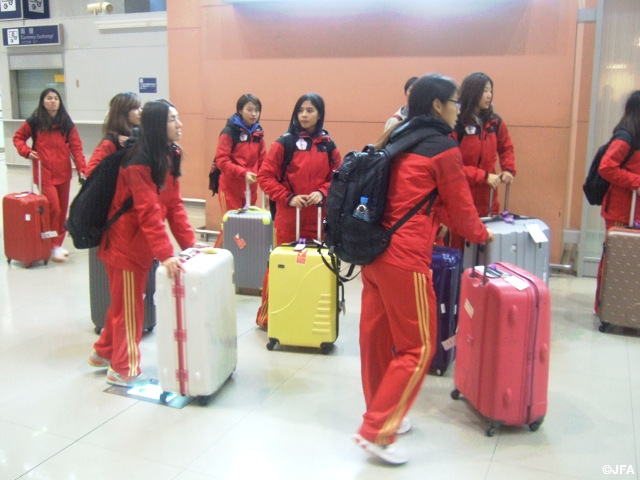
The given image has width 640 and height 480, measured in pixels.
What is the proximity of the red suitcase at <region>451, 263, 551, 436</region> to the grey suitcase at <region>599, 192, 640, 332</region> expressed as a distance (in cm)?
154

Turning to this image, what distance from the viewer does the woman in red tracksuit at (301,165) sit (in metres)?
3.90

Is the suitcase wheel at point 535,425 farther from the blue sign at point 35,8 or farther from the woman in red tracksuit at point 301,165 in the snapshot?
the blue sign at point 35,8

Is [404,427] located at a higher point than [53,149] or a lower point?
lower

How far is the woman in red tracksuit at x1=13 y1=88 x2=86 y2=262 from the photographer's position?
228 inches

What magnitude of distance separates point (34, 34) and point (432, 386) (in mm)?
9435

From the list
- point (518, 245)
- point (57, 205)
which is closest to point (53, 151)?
point (57, 205)

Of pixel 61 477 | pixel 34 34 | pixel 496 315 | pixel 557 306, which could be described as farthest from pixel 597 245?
pixel 34 34

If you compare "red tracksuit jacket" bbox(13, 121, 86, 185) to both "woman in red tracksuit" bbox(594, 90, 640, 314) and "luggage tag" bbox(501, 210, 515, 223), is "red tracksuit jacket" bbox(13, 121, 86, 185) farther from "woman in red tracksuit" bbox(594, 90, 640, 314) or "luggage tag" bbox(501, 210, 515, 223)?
"woman in red tracksuit" bbox(594, 90, 640, 314)

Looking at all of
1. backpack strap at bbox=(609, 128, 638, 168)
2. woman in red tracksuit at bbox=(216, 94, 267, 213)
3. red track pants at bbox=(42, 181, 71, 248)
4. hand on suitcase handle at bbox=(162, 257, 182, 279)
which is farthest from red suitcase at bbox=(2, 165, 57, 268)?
backpack strap at bbox=(609, 128, 638, 168)

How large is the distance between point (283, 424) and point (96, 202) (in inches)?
55.6

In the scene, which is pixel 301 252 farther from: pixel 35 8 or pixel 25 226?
pixel 35 8

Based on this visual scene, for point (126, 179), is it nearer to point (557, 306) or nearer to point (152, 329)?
point (152, 329)

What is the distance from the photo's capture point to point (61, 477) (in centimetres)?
252

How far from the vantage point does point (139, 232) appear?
316cm
